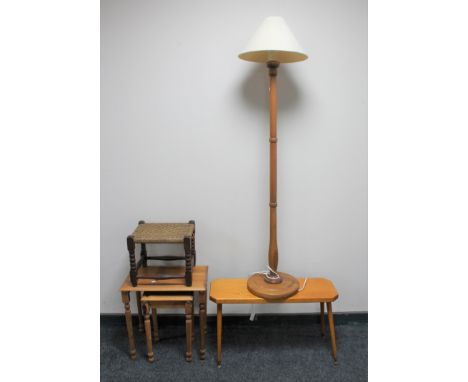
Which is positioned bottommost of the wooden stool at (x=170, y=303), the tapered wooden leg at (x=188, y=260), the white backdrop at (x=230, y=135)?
the wooden stool at (x=170, y=303)

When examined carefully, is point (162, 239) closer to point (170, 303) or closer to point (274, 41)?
point (170, 303)

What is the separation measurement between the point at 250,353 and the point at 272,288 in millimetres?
435

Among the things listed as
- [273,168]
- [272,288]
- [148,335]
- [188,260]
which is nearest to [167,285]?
[188,260]

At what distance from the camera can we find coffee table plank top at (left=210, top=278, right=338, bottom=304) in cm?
193

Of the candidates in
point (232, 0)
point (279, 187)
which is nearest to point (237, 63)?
point (232, 0)

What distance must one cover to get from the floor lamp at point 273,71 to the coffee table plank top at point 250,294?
1.4 inches

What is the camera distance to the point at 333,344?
2016mm

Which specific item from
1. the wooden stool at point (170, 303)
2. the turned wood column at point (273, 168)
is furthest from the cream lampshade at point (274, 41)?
the wooden stool at point (170, 303)

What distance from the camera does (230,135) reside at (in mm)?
2139

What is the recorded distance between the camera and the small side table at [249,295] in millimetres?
1932

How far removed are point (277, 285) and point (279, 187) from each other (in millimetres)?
576

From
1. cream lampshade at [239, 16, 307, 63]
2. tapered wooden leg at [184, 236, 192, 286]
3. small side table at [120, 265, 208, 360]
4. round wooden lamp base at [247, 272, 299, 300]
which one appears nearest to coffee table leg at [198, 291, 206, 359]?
small side table at [120, 265, 208, 360]

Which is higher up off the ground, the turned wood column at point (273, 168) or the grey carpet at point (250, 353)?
the turned wood column at point (273, 168)

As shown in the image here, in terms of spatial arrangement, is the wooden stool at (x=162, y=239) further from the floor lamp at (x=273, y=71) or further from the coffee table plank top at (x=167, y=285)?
the floor lamp at (x=273, y=71)
